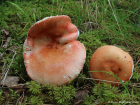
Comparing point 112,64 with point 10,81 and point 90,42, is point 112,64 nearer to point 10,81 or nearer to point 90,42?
point 90,42

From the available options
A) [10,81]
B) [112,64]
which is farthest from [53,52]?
[112,64]

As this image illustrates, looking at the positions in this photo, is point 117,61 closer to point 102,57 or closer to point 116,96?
point 102,57

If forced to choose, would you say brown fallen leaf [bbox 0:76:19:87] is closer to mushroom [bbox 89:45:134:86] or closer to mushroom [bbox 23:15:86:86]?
mushroom [bbox 23:15:86:86]

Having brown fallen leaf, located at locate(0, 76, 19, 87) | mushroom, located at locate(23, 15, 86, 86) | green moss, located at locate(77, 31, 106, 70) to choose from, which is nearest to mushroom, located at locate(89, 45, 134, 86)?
mushroom, located at locate(23, 15, 86, 86)

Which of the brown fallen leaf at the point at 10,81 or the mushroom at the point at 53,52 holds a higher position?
the mushroom at the point at 53,52

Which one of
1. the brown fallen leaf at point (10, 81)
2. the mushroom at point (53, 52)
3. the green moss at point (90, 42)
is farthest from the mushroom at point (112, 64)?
the brown fallen leaf at point (10, 81)

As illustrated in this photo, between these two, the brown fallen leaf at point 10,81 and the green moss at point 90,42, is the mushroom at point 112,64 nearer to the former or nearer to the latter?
the green moss at point 90,42
